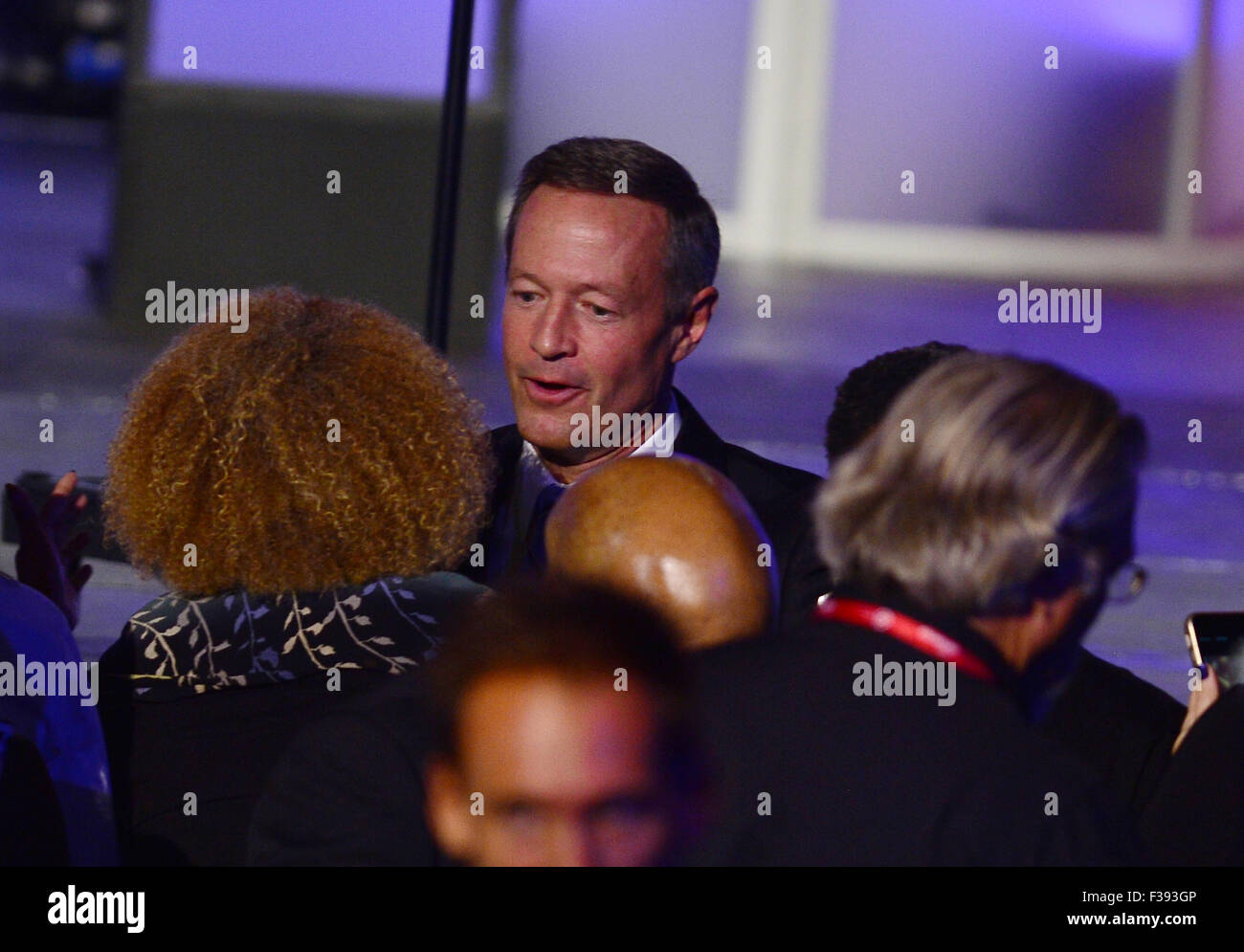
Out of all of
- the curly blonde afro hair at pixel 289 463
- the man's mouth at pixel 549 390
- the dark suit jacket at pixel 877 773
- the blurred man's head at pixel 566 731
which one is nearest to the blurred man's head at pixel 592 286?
the man's mouth at pixel 549 390

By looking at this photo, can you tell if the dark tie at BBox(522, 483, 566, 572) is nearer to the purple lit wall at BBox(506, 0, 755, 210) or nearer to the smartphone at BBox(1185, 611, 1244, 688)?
the smartphone at BBox(1185, 611, 1244, 688)

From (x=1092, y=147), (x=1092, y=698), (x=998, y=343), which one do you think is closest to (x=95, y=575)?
(x=1092, y=698)

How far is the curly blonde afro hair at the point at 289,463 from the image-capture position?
1719mm

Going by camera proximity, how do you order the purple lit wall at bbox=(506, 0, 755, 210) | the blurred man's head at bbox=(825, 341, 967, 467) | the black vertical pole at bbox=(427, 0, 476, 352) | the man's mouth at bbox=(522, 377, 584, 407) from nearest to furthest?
the blurred man's head at bbox=(825, 341, 967, 467) < the man's mouth at bbox=(522, 377, 584, 407) < the black vertical pole at bbox=(427, 0, 476, 352) < the purple lit wall at bbox=(506, 0, 755, 210)

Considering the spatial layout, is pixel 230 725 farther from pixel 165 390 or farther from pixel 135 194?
pixel 135 194

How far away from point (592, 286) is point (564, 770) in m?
1.45

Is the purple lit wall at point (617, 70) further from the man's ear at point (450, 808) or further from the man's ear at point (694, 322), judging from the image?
the man's ear at point (450, 808)

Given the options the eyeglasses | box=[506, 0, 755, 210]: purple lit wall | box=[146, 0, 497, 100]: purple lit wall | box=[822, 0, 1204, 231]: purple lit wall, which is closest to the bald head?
the eyeglasses

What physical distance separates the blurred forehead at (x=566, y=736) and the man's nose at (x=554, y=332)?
136 cm

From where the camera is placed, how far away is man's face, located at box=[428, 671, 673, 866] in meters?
1.09

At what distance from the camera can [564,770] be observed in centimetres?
109

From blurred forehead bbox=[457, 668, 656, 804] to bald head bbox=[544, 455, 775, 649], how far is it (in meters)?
0.19

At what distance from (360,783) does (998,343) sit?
11.5 metres

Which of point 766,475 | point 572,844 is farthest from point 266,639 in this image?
point 766,475
